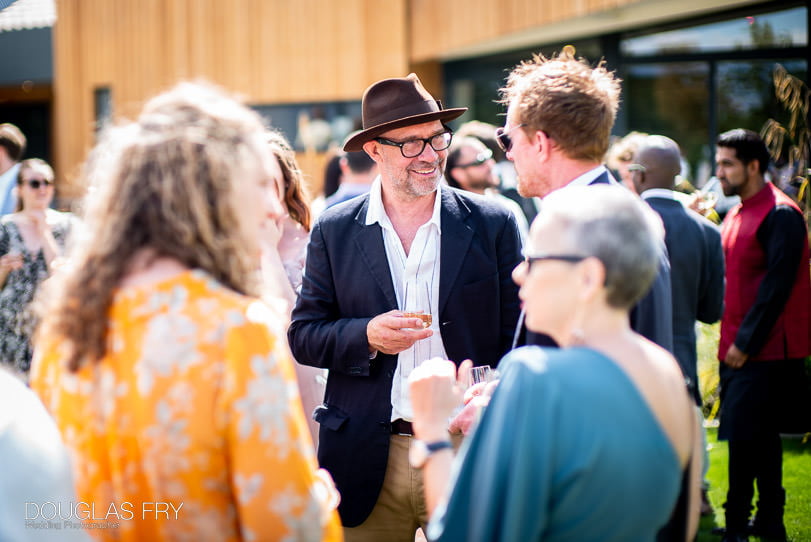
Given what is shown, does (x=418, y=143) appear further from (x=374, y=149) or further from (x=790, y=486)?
(x=790, y=486)

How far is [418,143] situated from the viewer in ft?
11.0

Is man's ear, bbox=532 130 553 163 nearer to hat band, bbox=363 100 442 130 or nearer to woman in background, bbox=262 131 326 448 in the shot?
hat band, bbox=363 100 442 130

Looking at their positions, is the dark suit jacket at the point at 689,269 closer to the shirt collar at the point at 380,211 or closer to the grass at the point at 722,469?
the grass at the point at 722,469

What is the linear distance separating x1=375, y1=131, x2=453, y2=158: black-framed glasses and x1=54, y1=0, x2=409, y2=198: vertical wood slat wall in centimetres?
1188

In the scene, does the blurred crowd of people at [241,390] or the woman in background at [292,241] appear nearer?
the blurred crowd of people at [241,390]

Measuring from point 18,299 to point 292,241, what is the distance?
2.31 meters

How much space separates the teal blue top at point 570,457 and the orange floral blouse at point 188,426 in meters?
0.41

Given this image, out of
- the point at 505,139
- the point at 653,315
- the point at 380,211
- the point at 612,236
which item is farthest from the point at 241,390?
the point at 380,211

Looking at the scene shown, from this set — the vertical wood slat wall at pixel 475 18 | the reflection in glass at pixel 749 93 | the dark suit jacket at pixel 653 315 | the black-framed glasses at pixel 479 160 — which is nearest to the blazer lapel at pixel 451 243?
the dark suit jacket at pixel 653 315

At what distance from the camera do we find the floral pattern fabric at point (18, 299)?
17.6 ft

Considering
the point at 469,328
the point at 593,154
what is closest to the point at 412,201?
the point at 469,328

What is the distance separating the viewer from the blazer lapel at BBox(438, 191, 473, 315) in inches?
124

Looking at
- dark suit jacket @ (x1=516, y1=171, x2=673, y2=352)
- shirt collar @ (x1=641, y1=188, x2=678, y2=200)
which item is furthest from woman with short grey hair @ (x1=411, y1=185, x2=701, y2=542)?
shirt collar @ (x1=641, y1=188, x2=678, y2=200)

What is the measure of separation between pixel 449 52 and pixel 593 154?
463 inches
